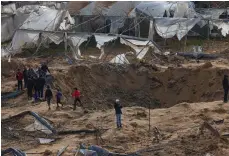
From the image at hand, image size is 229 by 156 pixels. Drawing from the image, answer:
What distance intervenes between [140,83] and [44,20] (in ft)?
34.7

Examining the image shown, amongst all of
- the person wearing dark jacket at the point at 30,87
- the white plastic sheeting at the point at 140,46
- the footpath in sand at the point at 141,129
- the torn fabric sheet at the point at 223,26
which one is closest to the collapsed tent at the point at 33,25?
the white plastic sheeting at the point at 140,46

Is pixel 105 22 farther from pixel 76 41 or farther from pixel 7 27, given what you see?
pixel 76 41

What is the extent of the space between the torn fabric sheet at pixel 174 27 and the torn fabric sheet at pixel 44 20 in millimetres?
6796

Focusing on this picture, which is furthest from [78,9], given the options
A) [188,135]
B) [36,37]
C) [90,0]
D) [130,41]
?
[188,135]

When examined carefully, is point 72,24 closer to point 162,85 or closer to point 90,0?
point 90,0

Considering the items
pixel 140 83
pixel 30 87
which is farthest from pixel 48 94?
pixel 140 83

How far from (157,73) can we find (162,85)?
25.2 inches

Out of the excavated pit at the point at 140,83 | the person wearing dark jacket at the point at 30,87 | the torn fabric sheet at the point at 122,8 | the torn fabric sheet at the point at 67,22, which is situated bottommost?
the excavated pit at the point at 140,83

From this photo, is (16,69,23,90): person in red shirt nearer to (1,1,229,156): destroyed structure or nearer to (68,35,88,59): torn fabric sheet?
(1,1,229,156): destroyed structure

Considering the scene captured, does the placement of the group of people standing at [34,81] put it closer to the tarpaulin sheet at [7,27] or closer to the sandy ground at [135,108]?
the sandy ground at [135,108]

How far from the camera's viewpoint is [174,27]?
27.5 metres

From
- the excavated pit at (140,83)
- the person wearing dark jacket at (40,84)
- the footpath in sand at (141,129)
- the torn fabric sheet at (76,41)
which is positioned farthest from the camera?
the torn fabric sheet at (76,41)

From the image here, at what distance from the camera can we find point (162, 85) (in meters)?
22.1

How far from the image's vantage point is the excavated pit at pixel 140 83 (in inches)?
819
